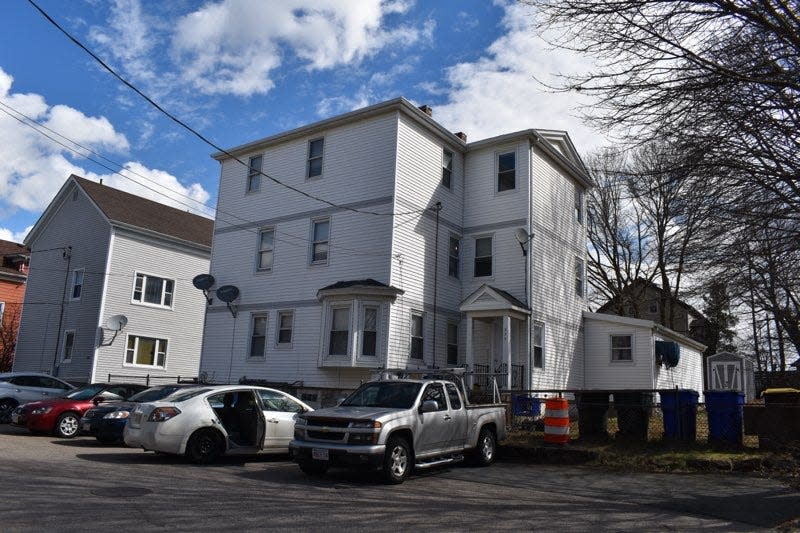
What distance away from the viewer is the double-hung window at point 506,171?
2266 cm

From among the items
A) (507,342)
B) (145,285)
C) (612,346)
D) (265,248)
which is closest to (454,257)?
(507,342)

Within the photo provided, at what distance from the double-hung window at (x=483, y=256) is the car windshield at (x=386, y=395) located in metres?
11.3

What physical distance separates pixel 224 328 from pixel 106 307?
842cm

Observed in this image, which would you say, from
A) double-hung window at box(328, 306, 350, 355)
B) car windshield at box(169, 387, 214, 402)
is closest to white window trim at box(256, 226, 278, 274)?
double-hung window at box(328, 306, 350, 355)

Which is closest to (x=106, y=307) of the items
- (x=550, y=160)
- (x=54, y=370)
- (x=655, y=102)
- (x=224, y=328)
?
(x=54, y=370)

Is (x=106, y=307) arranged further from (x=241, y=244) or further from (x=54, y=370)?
(x=241, y=244)

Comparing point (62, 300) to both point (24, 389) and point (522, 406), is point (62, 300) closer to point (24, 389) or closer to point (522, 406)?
point (24, 389)

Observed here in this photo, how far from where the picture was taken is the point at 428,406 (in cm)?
1129

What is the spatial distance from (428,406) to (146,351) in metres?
23.3

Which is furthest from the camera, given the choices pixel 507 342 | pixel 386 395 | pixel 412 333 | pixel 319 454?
pixel 412 333

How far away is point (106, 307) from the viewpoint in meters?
29.2

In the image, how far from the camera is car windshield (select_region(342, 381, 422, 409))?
11414 millimetres

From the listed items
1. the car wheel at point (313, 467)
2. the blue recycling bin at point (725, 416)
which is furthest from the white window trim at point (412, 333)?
the car wheel at point (313, 467)

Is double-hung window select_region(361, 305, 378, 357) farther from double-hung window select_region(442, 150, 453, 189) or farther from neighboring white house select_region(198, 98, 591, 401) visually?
double-hung window select_region(442, 150, 453, 189)
